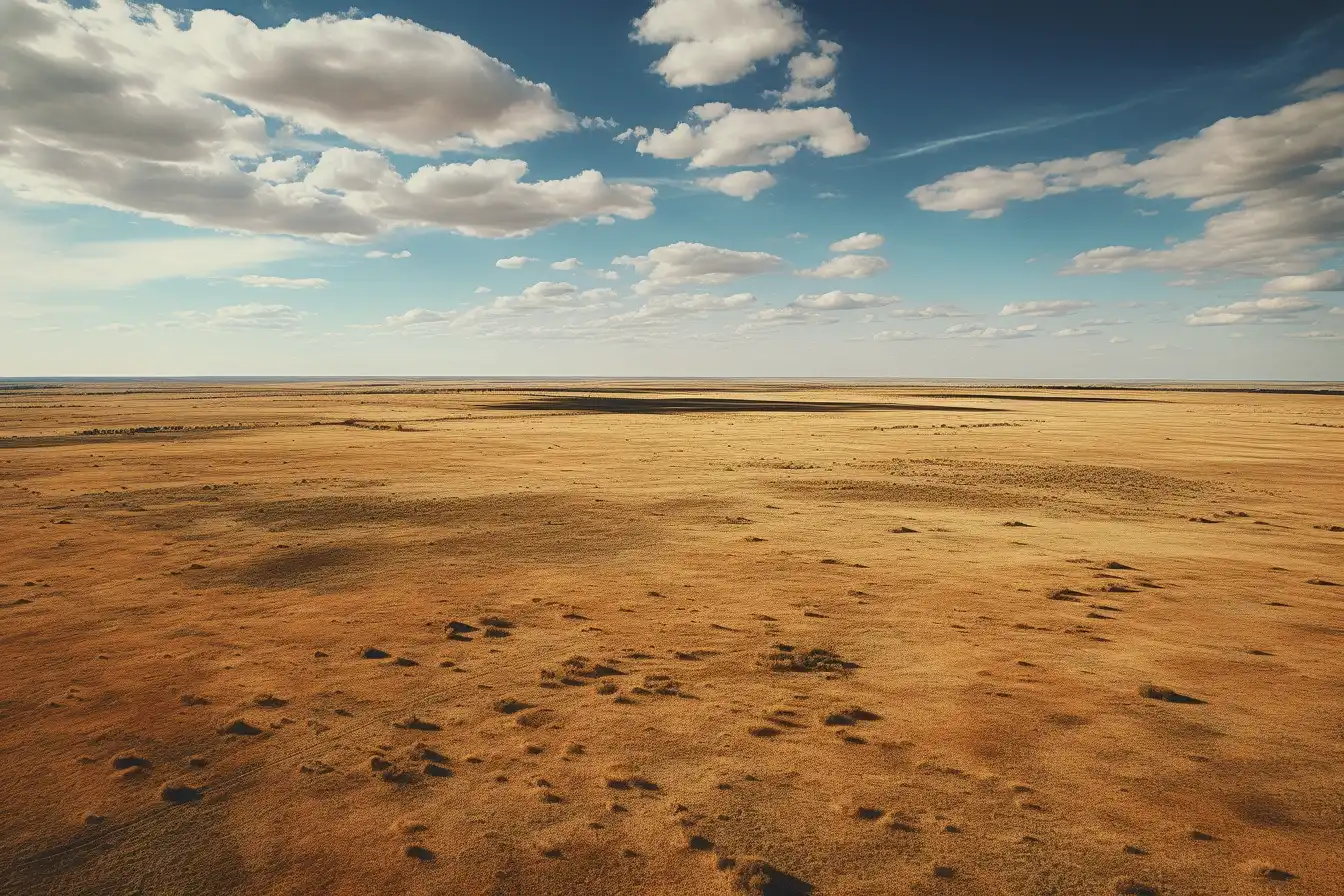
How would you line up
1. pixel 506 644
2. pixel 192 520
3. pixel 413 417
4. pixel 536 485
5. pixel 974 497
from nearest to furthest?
pixel 506 644, pixel 192 520, pixel 974 497, pixel 536 485, pixel 413 417

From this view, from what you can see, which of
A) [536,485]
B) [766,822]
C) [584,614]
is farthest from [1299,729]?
[536,485]

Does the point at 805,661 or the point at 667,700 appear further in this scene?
the point at 805,661

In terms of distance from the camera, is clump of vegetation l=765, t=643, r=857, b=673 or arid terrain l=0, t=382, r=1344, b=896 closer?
arid terrain l=0, t=382, r=1344, b=896

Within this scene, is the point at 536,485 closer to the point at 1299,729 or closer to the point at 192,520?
the point at 192,520

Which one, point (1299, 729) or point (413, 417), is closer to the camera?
point (1299, 729)

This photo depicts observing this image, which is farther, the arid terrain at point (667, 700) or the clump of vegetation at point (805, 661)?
the clump of vegetation at point (805, 661)

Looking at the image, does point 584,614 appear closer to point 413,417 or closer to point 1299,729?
point 1299,729

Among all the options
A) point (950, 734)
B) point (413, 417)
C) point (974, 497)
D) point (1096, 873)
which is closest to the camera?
point (1096, 873)
